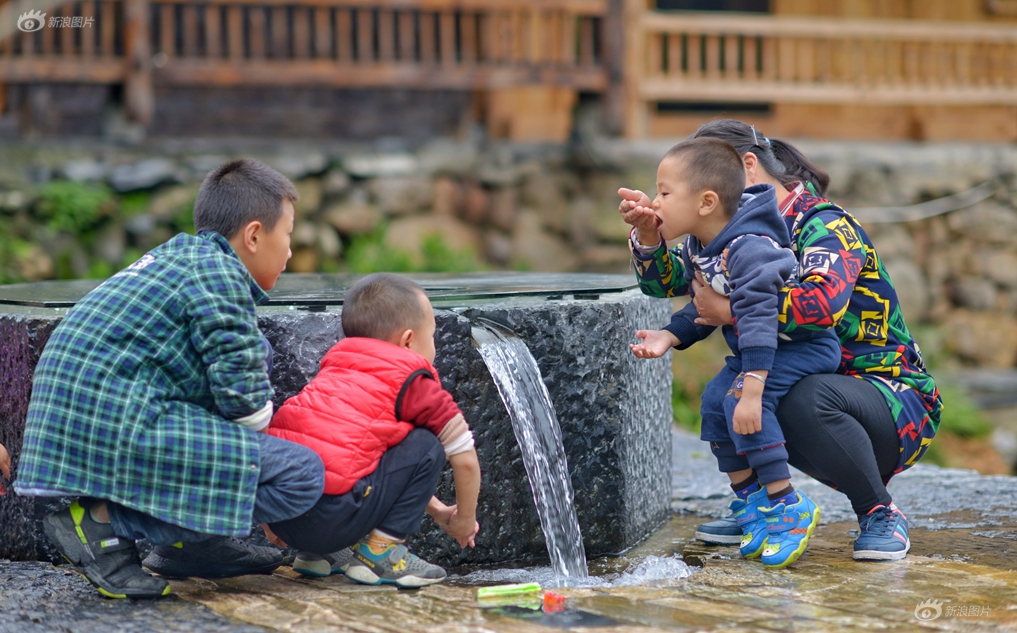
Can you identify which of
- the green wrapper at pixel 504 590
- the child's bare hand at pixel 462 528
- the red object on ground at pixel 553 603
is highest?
the child's bare hand at pixel 462 528

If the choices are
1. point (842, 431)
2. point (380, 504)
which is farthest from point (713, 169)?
point (380, 504)

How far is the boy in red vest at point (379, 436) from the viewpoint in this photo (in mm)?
2385

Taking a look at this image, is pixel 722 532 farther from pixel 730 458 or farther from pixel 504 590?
pixel 504 590

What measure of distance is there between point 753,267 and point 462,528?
901 millimetres

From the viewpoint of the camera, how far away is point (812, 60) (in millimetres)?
8398

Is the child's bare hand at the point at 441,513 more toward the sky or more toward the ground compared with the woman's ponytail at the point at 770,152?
more toward the ground

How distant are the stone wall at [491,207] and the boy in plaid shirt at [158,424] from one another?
412 cm

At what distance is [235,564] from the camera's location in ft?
8.44

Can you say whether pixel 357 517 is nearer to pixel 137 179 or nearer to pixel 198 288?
pixel 198 288

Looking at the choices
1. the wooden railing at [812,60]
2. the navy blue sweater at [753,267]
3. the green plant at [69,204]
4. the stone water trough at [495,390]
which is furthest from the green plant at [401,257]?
the navy blue sweater at [753,267]

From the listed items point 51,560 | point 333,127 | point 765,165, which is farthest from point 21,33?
point 765,165

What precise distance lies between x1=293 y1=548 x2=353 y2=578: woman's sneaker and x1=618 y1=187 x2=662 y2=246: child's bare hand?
41.7 inches

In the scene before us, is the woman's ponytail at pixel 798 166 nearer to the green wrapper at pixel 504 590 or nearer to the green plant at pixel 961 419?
the green wrapper at pixel 504 590

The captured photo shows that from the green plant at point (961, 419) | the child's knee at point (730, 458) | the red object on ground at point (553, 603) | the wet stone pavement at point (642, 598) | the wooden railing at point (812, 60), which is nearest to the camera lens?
the wet stone pavement at point (642, 598)
